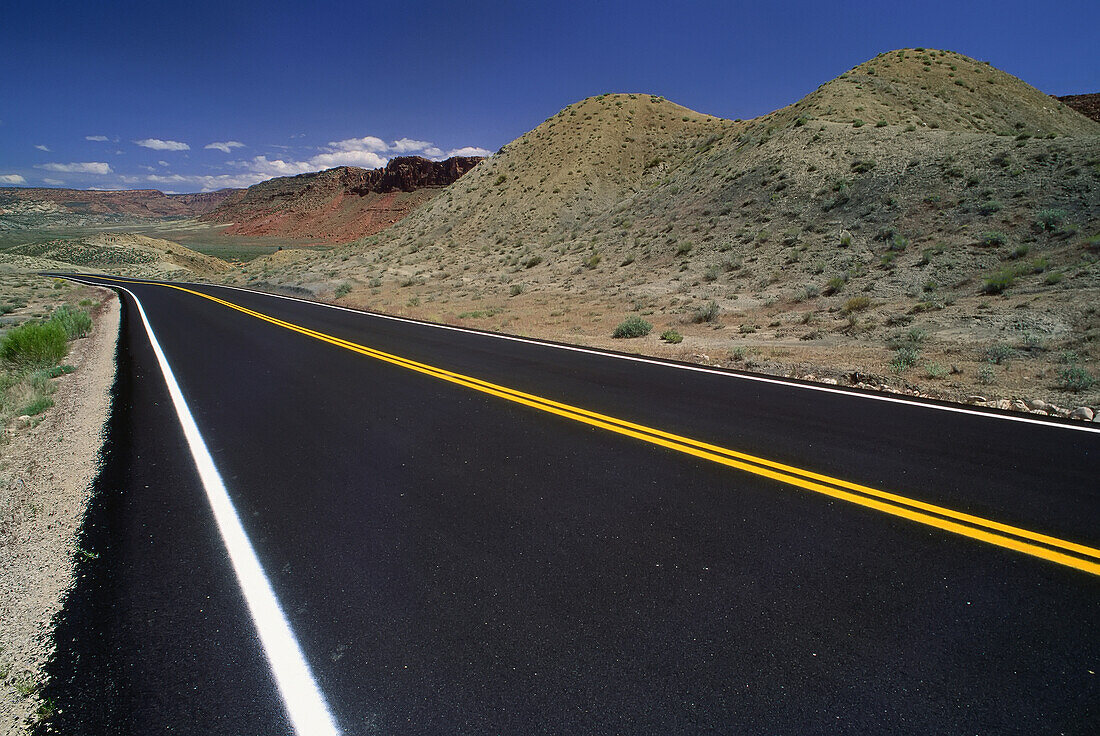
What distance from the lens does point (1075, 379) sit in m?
7.17

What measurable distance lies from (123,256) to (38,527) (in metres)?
96.8

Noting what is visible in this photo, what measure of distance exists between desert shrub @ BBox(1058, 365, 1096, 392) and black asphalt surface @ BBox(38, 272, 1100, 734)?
105 inches

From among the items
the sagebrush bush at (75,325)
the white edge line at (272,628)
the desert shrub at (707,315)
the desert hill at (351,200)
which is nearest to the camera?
the white edge line at (272,628)

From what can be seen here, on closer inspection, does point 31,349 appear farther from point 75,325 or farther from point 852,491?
point 852,491

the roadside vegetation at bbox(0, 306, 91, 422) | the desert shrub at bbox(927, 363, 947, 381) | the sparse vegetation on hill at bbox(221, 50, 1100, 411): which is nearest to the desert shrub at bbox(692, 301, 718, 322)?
the sparse vegetation on hill at bbox(221, 50, 1100, 411)

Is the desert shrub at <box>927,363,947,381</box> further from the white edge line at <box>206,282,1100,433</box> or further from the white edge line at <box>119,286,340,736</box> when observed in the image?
the white edge line at <box>119,286,340,736</box>

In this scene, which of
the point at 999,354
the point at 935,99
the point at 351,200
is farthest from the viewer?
the point at 351,200

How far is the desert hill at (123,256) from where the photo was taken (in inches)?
2773

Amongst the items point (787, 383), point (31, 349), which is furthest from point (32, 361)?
point (787, 383)

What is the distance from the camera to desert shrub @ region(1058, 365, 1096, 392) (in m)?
7.02

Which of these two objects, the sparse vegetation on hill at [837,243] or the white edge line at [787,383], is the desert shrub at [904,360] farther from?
the white edge line at [787,383]

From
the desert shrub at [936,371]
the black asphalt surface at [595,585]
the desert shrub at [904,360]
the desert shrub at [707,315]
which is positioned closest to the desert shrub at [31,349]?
the black asphalt surface at [595,585]

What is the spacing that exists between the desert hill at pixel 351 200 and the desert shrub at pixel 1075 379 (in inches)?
4335

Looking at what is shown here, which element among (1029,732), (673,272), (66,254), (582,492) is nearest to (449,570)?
(582,492)
